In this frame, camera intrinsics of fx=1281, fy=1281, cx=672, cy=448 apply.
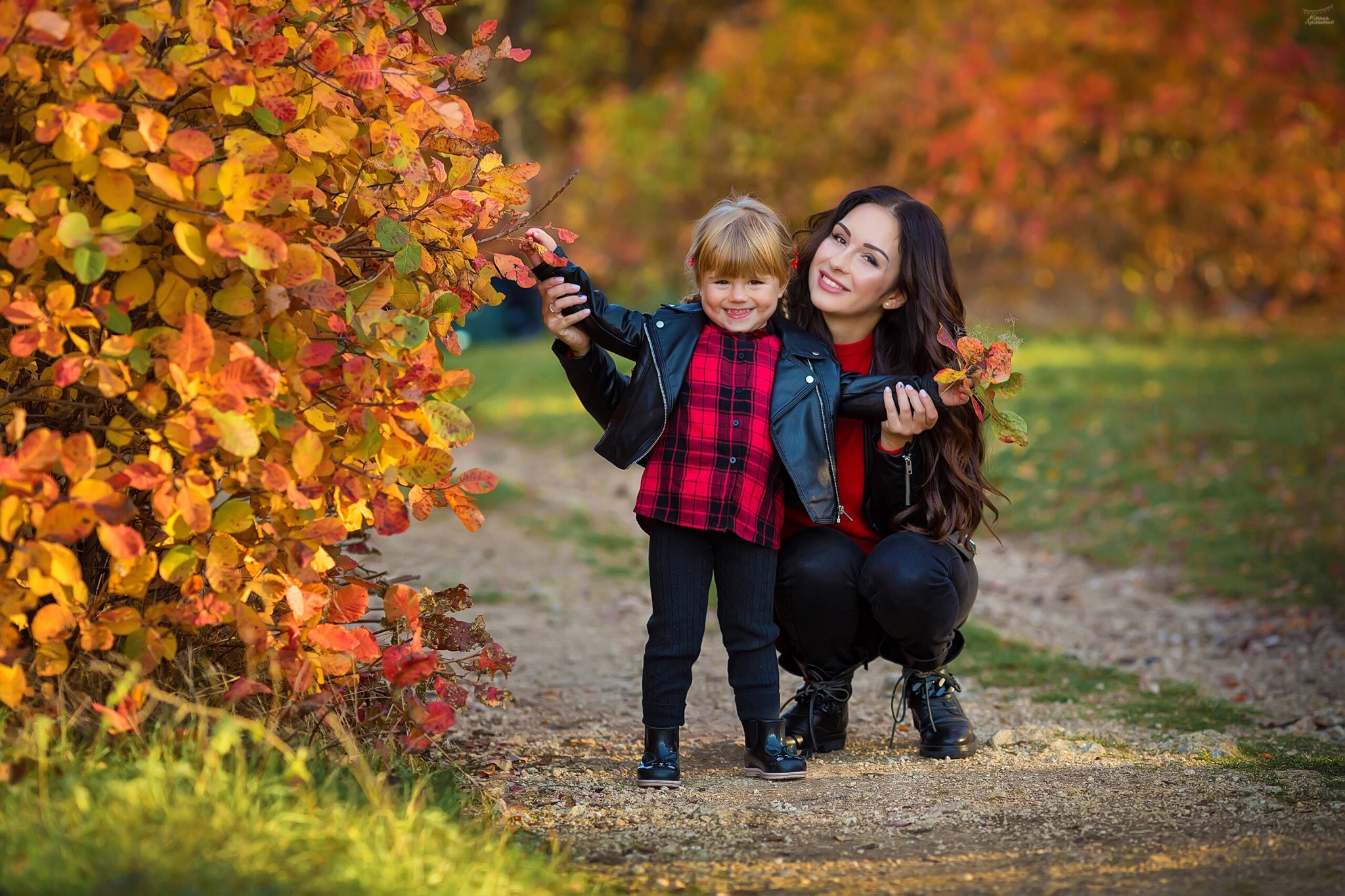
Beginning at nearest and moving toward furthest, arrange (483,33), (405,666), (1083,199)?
(405,666) → (483,33) → (1083,199)

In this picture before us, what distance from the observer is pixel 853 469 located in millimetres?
3422

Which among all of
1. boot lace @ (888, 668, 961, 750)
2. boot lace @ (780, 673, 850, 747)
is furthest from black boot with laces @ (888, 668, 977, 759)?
boot lace @ (780, 673, 850, 747)

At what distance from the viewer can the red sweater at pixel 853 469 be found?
341 centimetres

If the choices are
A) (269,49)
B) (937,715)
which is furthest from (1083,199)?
(269,49)

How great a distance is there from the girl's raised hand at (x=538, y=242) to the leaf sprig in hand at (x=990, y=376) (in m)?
0.92

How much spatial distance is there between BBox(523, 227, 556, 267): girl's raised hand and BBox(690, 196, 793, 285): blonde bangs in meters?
0.40

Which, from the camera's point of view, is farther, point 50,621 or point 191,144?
point 50,621

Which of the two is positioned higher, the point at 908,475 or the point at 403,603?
the point at 908,475

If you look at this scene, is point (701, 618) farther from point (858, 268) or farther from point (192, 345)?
point (192, 345)

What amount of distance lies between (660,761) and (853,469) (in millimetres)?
954

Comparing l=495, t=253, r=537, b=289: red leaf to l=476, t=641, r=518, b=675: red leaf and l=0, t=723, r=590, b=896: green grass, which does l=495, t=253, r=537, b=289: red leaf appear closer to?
l=476, t=641, r=518, b=675: red leaf

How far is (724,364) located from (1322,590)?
3.40 meters

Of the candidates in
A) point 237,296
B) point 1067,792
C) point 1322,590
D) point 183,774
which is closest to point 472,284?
point 237,296

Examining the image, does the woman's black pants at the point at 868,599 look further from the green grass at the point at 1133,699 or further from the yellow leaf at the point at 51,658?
the yellow leaf at the point at 51,658
